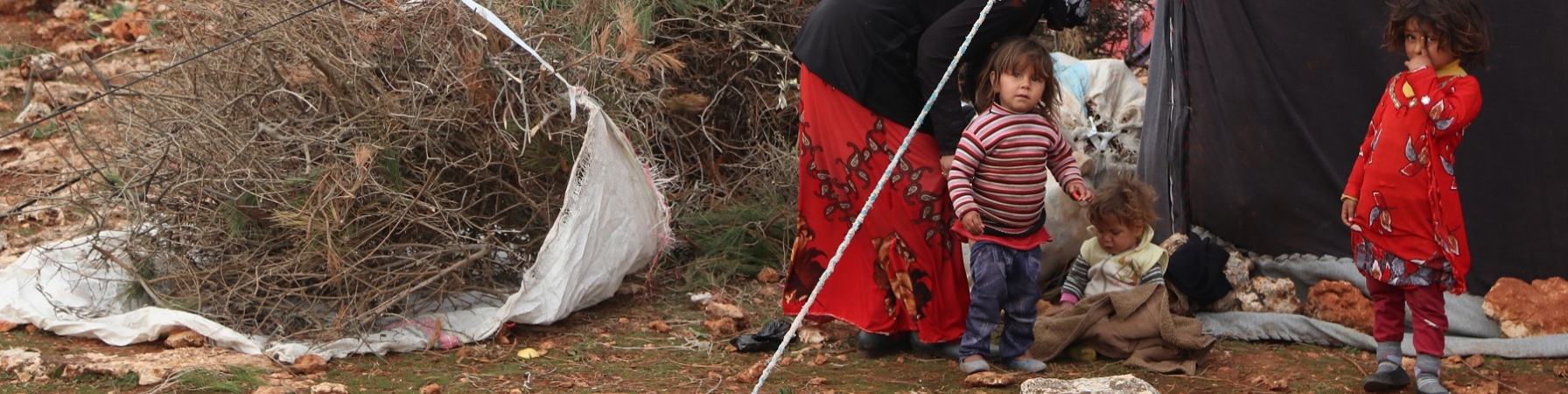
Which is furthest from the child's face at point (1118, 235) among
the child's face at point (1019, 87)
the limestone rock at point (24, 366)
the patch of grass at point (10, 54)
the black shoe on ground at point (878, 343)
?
the patch of grass at point (10, 54)

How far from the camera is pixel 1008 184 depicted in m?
3.62

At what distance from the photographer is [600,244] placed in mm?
4590

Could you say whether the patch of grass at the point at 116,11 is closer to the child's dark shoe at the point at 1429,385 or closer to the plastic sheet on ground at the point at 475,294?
the plastic sheet on ground at the point at 475,294

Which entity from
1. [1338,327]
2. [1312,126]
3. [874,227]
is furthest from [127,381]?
[1312,126]

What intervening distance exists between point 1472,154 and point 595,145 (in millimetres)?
2756

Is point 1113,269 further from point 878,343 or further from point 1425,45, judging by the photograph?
point 1425,45

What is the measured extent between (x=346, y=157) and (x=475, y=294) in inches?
25.6

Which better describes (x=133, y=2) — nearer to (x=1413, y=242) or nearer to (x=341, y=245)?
(x=341, y=245)

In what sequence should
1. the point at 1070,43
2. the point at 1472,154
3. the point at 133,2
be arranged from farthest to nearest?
the point at 133,2
the point at 1070,43
the point at 1472,154

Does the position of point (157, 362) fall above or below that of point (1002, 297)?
below

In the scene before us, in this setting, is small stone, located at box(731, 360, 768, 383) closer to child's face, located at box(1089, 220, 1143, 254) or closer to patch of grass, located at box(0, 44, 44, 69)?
child's face, located at box(1089, 220, 1143, 254)

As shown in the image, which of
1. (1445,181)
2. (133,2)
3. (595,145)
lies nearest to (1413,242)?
(1445,181)

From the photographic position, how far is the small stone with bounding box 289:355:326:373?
398 centimetres

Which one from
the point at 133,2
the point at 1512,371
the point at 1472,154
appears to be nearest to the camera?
the point at 1512,371
